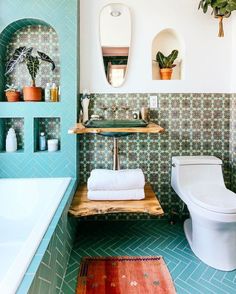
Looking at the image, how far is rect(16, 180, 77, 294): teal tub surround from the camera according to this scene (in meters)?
1.11

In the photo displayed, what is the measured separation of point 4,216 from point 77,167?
2.49ft

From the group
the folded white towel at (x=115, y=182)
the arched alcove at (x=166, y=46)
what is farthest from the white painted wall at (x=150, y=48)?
the folded white towel at (x=115, y=182)

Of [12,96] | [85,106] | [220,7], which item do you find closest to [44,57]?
[12,96]

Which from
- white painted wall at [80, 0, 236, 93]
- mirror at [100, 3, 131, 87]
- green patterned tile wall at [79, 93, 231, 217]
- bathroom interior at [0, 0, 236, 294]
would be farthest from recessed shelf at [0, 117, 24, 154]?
mirror at [100, 3, 131, 87]

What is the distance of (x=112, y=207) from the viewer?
2131mm

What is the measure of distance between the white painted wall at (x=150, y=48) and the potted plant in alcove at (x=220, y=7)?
3.7 inches

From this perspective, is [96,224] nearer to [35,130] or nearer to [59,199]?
[59,199]

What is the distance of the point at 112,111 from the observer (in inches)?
104

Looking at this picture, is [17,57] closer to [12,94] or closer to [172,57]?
[12,94]

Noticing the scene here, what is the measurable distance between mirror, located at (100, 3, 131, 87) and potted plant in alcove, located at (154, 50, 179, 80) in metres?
0.33

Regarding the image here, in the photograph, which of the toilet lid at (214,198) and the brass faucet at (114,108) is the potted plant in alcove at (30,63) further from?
the toilet lid at (214,198)

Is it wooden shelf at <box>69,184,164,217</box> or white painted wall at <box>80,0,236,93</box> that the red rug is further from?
white painted wall at <box>80,0,236,93</box>

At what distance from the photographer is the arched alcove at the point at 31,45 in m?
2.61

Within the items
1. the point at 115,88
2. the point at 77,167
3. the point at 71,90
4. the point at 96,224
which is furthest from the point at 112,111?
the point at 96,224
